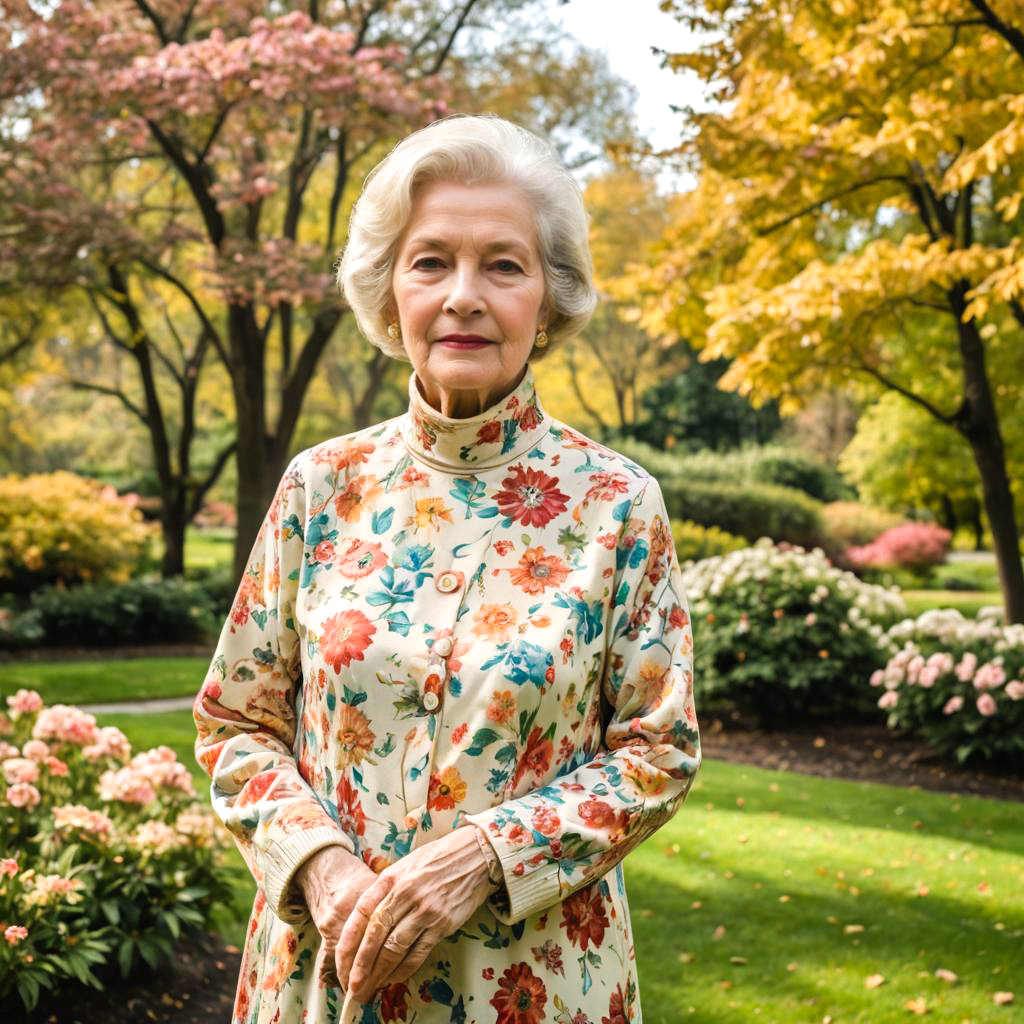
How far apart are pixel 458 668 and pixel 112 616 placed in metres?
12.2

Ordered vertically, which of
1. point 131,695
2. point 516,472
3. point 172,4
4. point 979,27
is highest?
point 172,4

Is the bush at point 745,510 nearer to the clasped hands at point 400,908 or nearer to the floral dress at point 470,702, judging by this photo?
the floral dress at point 470,702

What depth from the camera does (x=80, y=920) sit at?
3564mm

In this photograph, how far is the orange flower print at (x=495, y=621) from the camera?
5.55ft

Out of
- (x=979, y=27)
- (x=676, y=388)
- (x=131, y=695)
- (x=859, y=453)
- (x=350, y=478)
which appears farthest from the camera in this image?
(x=676, y=388)

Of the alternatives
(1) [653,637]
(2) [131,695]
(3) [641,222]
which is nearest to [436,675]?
(1) [653,637]

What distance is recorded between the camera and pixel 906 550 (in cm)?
2292

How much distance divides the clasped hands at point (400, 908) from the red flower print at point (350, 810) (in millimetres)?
97

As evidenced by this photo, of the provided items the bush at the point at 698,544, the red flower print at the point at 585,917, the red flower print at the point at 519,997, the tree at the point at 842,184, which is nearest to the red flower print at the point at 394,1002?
the red flower print at the point at 519,997

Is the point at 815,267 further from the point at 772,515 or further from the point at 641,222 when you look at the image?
the point at 641,222

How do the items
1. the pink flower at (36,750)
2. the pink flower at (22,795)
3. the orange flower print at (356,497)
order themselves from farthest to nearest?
the pink flower at (36,750) → the pink flower at (22,795) → the orange flower print at (356,497)

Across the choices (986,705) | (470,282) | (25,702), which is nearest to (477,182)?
(470,282)

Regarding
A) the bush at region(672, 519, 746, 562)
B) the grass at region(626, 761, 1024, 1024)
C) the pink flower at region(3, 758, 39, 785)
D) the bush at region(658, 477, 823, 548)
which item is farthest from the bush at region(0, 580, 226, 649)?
the bush at region(658, 477, 823, 548)

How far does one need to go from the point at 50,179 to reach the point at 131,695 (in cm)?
553
